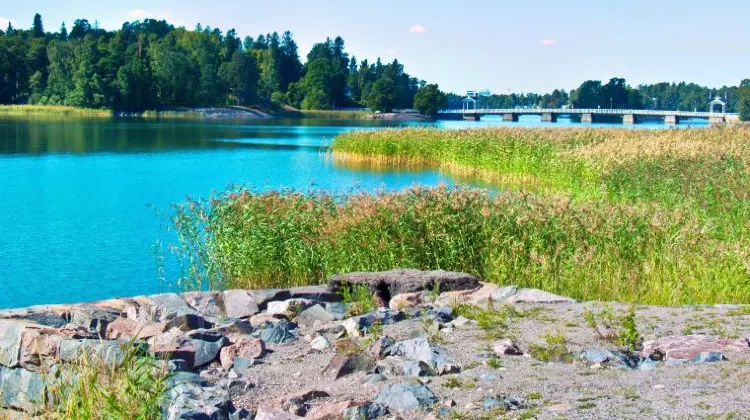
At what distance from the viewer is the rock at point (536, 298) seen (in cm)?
931

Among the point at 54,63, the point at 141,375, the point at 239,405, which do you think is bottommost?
the point at 239,405

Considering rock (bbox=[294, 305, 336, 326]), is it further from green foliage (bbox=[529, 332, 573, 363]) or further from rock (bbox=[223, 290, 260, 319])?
green foliage (bbox=[529, 332, 573, 363])

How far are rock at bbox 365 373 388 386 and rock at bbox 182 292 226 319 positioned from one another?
155 inches

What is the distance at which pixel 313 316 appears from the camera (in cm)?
931

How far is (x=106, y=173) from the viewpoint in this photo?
35719mm

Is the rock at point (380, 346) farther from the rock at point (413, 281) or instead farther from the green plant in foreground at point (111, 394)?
the rock at point (413, 281)

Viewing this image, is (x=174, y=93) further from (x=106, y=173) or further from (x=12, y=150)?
(x=106, y=173)

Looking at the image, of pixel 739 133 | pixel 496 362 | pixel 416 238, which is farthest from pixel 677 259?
pixel 739 133

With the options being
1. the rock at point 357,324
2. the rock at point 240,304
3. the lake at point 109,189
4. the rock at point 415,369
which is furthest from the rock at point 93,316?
the lake at point 109,189

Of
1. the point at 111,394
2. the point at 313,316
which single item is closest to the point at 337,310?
the point at 313,316

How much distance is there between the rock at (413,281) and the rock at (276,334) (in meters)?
1.91

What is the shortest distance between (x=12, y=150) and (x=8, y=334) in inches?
1685

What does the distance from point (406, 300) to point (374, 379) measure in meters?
3.18

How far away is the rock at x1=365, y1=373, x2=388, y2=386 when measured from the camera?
21.6 ft
